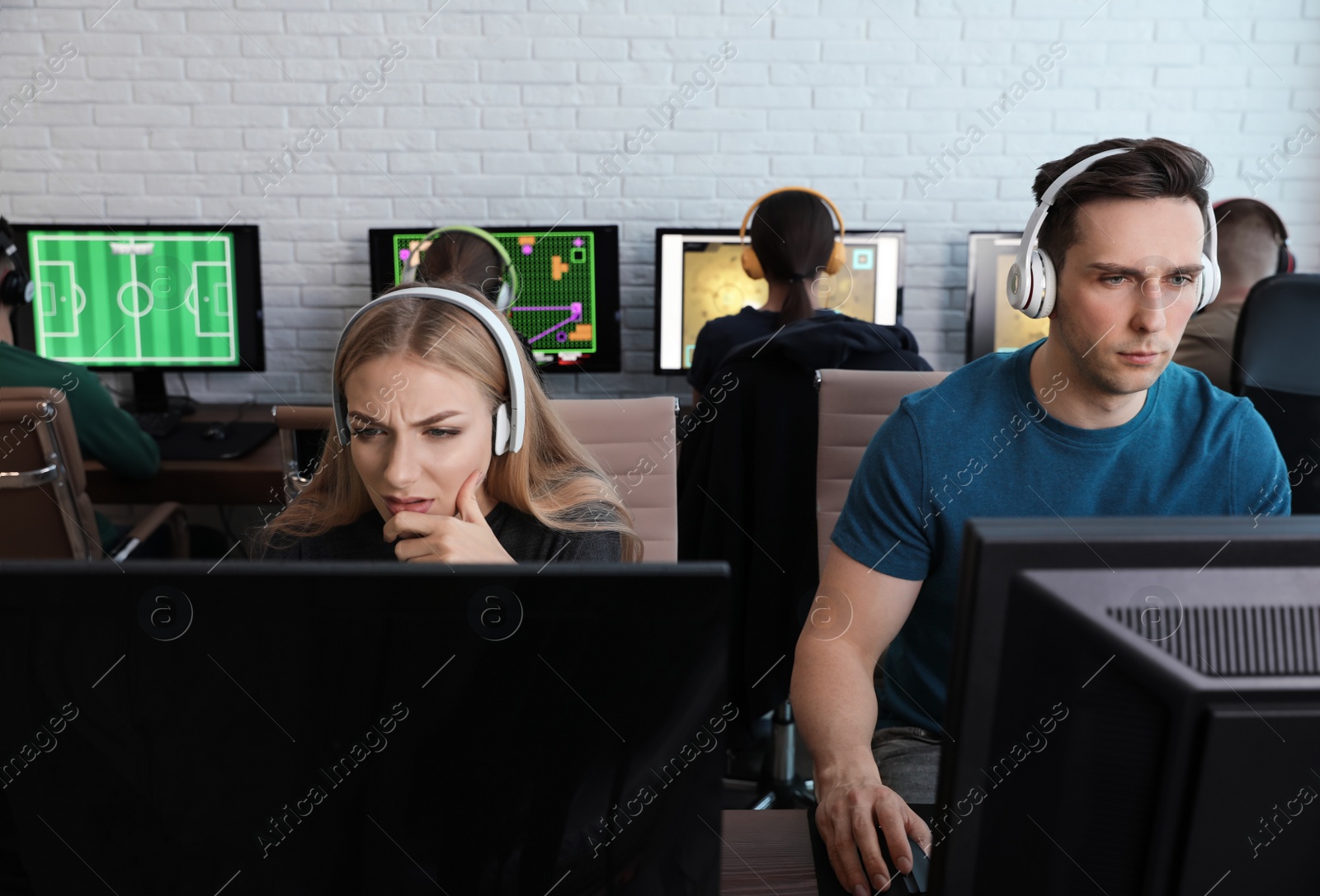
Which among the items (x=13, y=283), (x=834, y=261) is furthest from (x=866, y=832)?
(x=13, y=283)

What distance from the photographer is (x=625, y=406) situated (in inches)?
68.1

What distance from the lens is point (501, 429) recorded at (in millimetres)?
1267

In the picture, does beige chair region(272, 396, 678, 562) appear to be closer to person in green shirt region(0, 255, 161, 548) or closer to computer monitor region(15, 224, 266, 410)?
person in green shirt region(0, 255, 161, 548)

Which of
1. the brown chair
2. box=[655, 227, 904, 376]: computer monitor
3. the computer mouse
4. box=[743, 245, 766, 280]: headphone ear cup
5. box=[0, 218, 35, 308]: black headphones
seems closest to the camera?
the computer mouse

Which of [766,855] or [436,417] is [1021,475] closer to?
[766,855]

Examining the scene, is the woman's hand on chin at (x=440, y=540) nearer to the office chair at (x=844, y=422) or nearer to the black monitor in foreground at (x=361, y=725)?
the black monitor in foreground at (x=361, y=725)

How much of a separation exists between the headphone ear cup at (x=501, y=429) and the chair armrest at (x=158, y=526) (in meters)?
1.28

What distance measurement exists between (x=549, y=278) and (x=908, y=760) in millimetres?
2128

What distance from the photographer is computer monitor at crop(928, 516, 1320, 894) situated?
49 cm

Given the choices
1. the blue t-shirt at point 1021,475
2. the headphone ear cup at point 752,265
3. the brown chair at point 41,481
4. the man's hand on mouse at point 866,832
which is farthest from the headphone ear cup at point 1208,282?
the brown chair at point 41,481

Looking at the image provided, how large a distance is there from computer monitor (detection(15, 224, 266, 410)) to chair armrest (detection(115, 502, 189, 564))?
0.64 metres

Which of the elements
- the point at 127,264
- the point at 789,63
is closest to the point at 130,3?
the point at 127,264

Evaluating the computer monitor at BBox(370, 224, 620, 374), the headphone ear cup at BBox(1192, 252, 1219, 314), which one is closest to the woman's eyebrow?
the headphone ear cup at BBox(1192, 252, 1219, 314)

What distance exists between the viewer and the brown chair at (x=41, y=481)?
5.98 feet
